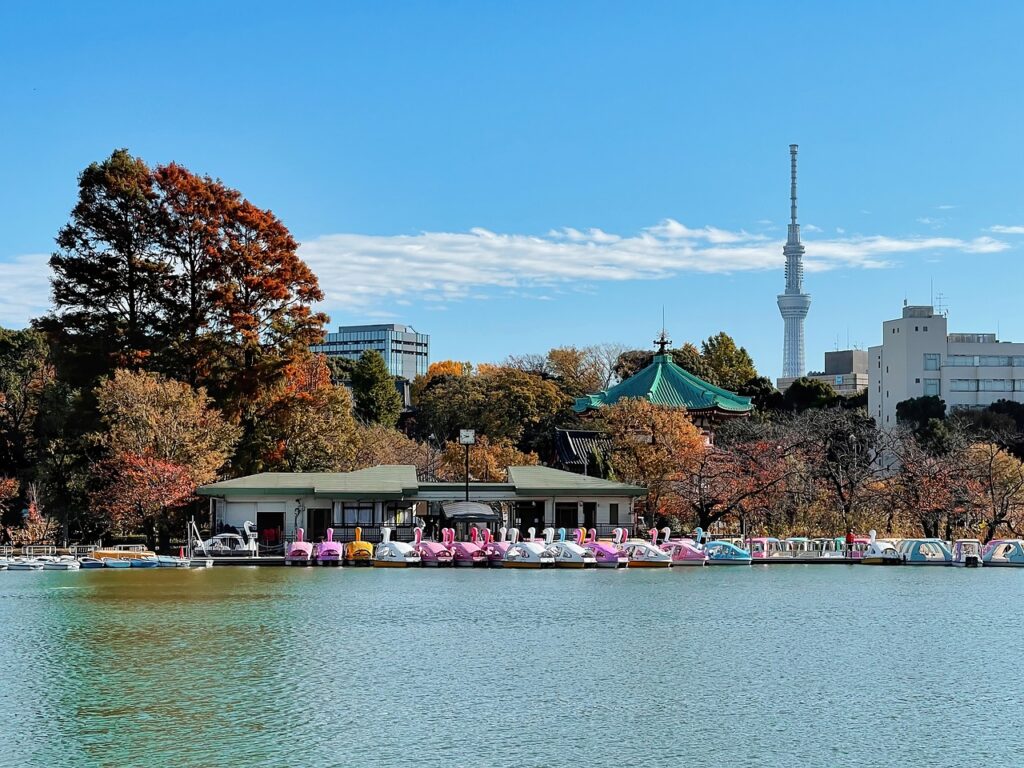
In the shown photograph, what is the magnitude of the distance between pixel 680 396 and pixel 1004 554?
2810 cm

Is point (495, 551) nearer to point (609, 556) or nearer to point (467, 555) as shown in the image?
point (467, 555)

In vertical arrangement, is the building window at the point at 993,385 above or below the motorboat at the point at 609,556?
above

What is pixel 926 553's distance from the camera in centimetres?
5472

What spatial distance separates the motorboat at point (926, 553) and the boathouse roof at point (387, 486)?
39.0ft

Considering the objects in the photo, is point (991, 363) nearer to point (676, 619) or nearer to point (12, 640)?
point (676, 619)

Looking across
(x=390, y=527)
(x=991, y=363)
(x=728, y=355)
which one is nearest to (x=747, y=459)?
(x=390, y=527)

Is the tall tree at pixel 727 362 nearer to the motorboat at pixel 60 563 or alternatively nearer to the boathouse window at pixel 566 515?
the boathouse window at pixel 566 515

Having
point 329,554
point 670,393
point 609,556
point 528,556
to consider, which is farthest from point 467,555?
point 670,393

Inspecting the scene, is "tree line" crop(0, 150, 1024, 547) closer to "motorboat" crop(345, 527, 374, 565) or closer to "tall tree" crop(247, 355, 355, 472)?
"tall tree" crop(247, 355, 355, 472)

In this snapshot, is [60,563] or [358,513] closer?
[60,563]

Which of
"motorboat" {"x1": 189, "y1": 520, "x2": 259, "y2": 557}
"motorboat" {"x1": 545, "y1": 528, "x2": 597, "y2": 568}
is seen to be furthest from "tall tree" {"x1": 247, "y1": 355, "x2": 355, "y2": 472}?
"motorboat" {"x1": 545, "y1": 528, "x2": 597, "y2": 568}

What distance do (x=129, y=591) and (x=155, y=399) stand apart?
45.7 feet

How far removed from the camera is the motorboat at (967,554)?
5419cm

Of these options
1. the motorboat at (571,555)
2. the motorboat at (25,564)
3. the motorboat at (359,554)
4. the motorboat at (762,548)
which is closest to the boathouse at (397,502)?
the motorboat at (359,554)
